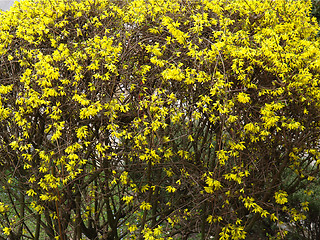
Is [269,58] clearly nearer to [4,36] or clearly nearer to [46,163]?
[46,163]

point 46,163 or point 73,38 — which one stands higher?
point 73,38

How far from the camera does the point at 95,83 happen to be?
3.42 m

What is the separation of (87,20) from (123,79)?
847mm

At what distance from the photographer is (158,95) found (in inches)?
134

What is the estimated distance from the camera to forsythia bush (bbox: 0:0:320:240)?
334 cm

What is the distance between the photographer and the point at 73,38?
13.0ft

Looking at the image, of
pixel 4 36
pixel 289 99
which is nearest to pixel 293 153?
pixel 289 99

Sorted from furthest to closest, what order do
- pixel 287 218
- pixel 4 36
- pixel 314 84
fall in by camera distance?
pixel 287 218 → pixel 4 36 → pixel 314 84

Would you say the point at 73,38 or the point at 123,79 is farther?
the point at 73,38

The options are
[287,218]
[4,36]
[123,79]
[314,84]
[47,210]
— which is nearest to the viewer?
[314,84]

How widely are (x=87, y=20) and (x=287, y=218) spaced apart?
140 inches

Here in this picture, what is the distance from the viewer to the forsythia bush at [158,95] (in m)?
3.34

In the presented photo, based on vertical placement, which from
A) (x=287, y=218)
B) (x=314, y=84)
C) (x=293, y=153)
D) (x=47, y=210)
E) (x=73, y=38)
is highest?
(x=73, y=38)

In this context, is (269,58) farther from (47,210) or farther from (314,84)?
(47,210)
